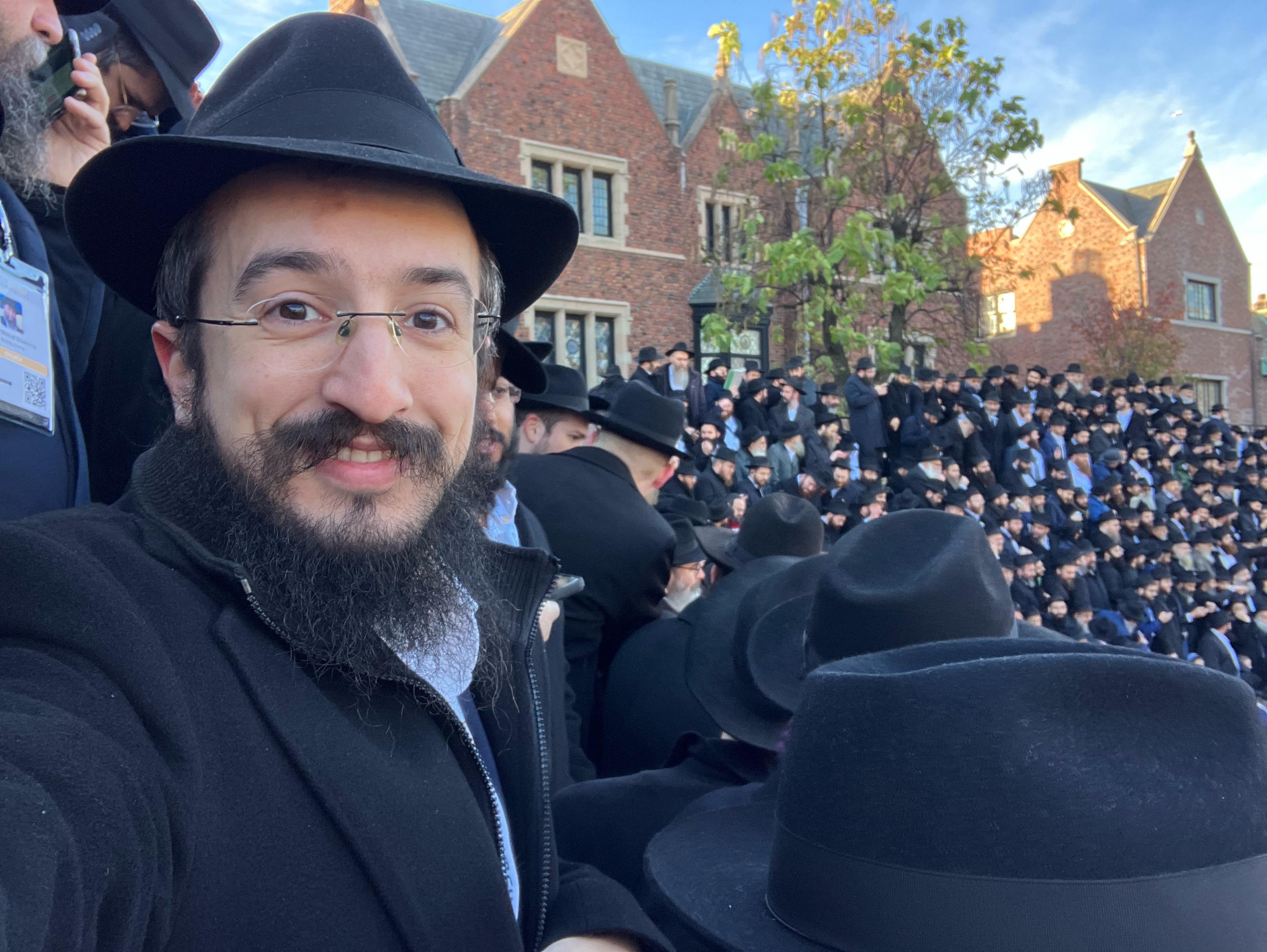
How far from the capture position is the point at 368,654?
4.47 ft

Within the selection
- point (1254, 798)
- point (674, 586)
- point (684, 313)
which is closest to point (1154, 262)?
point (684, 313)

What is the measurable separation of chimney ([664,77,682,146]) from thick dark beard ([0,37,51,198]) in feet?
79.0

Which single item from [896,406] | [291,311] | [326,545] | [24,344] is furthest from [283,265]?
[896,406]

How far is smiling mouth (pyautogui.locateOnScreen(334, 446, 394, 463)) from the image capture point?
4.76ft

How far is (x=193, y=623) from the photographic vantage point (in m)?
1.19

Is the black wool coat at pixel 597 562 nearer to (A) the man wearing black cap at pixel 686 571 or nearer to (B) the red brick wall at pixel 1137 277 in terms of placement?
(A) the man wearing black cap at pixel 686 571

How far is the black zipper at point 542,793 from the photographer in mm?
1491

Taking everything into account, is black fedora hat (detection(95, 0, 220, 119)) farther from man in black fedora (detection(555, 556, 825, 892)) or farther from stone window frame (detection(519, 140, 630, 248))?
stone window frame (detection(519, 140, 630, 248))

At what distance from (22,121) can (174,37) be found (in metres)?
0.64

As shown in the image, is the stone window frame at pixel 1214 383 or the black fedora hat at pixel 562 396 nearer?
the black fedora hat at pixel 562 396

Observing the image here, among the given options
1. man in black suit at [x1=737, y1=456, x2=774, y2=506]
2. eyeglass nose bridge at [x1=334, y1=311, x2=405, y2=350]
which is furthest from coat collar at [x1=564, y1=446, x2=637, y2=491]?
man in black suit at [x1=737, y1=456, x2=774, y2=506]

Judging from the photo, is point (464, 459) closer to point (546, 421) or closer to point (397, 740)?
point (397, 740)

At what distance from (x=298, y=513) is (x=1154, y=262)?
39.3 metres

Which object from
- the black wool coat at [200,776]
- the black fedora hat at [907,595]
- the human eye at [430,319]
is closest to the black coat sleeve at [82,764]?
the black wool coat at [200,776]
